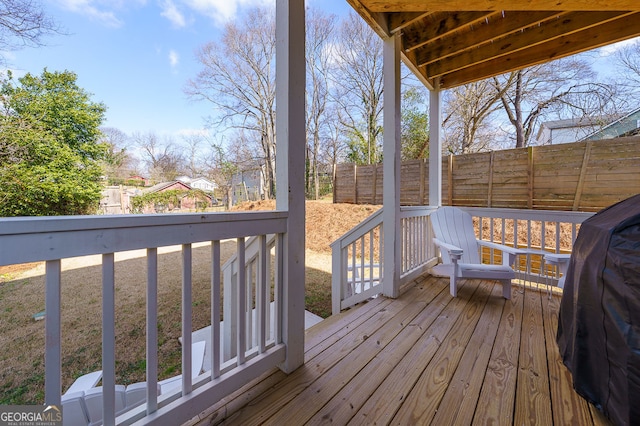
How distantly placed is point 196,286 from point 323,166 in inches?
201

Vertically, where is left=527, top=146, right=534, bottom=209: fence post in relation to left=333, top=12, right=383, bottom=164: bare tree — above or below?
below

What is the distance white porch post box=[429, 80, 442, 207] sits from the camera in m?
3.35

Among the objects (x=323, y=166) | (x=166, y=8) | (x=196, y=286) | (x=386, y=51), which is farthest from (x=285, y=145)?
(x=323, y=166)

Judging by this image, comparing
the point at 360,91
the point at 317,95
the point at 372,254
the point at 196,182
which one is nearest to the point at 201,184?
the point at 196,182

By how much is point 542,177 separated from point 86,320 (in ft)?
23.4

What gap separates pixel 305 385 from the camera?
1.35 metres

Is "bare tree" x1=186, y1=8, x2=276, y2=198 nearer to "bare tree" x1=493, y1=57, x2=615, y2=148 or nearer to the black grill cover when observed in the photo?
the black grill cover

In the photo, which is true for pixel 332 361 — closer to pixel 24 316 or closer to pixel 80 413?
pixel 80 413

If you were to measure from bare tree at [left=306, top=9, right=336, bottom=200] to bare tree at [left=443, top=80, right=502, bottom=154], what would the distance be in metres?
4.06

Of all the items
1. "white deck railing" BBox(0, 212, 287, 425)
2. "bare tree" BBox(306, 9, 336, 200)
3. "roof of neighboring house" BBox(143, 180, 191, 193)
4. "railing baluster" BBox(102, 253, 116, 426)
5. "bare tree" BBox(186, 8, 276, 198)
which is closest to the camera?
"white deck railing" BBox(0, 212, 287, 425)

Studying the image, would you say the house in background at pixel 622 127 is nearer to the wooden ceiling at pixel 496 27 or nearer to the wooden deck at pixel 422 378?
the wooden ceiling at pixel 496 27

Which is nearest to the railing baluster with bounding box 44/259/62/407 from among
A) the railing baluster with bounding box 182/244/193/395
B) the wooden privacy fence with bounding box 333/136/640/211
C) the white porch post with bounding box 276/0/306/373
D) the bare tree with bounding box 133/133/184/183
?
the railing baluster with bounding box 182/244/193/395

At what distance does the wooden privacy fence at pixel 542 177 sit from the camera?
13.4 ft

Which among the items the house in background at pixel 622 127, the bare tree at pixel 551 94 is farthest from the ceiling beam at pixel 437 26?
the bare tree at pixel 551 94
